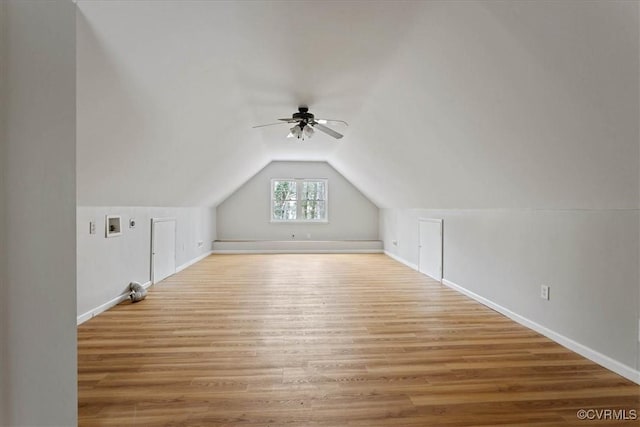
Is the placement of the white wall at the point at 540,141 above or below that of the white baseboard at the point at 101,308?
above

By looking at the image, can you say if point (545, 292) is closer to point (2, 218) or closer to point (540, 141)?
point (540, 141)

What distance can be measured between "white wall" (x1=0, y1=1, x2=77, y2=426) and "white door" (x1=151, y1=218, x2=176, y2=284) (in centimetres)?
380

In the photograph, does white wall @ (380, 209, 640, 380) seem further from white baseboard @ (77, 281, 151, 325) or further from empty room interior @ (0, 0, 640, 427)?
white baseboard @ (77, 281, 151, 325)

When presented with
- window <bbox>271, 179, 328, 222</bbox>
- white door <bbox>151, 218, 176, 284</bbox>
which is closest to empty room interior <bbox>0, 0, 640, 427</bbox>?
white door <bbox>151, 218, 176, 284</bbox>

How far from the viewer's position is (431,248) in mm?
5574

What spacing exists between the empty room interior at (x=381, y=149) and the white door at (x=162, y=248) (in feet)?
0.69

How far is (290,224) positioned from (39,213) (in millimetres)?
7811

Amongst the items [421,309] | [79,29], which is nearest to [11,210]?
[79,29]

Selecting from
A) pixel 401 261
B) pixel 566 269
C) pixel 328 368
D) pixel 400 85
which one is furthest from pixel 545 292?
pixel 401 261

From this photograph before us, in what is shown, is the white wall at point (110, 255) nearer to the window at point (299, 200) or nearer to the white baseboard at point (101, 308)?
the white baseboard at point (101, 308)

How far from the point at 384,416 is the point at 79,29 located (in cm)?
276

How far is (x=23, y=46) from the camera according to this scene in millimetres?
1138

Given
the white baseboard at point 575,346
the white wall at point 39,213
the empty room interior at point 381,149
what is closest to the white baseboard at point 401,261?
the empty room interior at point 381,149

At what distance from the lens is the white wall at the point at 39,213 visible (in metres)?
1.12
